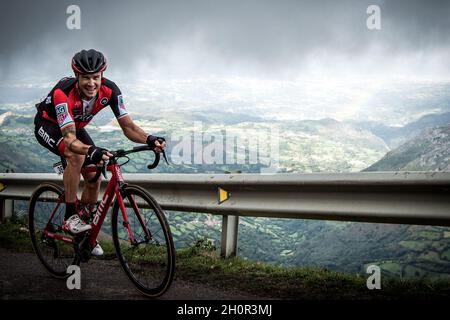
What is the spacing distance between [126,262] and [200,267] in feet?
3.38

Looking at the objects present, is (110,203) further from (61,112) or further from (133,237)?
(61,112)

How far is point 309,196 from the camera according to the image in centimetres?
453

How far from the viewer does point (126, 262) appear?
418cm

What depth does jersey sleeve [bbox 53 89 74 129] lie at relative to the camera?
425 cm

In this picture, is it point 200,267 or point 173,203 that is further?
point 173,203

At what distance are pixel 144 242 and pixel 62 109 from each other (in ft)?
4.60

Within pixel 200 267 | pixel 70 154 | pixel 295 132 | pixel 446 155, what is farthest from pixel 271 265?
pixel 295 132

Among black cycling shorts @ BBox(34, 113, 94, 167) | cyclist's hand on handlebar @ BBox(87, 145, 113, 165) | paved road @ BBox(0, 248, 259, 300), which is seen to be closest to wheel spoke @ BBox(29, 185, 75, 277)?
paved road @ BBox(0, 248, 259, 300)

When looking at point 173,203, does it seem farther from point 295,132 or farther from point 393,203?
point 295,132

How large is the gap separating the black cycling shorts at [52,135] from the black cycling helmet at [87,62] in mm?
751

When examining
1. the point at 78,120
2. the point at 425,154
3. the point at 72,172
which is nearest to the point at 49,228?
the point at 72,172

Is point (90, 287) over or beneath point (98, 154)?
beneath

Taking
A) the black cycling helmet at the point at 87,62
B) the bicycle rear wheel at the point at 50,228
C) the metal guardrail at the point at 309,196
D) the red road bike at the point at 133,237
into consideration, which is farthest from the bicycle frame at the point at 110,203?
the metal guardrail at the point at 309,196
